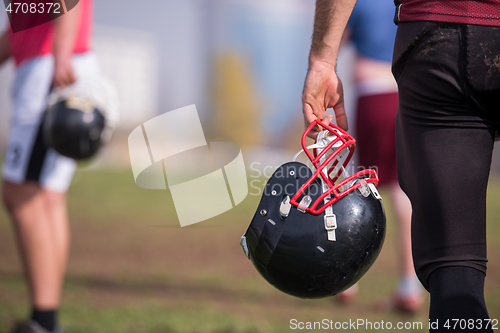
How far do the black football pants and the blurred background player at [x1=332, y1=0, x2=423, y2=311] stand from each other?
6.01 ft

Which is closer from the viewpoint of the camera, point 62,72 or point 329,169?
point 329,169

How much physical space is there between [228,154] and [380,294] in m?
1.56

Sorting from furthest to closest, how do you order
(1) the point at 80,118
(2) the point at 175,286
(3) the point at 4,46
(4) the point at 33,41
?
(2) the point at 175,286
(3) the point at 4,46
(4) the point at 33,41
(1) the point at 80,118

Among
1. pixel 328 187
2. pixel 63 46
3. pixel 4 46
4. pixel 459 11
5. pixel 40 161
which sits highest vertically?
pixel 459 11

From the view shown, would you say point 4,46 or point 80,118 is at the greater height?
point 4,46

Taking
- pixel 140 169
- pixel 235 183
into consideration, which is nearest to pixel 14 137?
pixel 140 169

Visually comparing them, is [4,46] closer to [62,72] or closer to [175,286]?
[62,72]

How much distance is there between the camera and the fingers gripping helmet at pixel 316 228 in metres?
1.28

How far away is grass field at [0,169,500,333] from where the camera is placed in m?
2.63

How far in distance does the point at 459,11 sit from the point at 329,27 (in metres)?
0.40

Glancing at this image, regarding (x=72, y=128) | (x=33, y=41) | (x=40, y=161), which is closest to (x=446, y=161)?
(x=72, y=128)

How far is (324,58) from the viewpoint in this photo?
4.72 feet

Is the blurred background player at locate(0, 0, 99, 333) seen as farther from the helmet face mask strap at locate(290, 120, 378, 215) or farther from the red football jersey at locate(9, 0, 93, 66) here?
the helmet face mask strap at locate(290, 120, 378, 215)

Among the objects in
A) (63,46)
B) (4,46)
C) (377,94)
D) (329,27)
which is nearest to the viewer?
(329,27)
